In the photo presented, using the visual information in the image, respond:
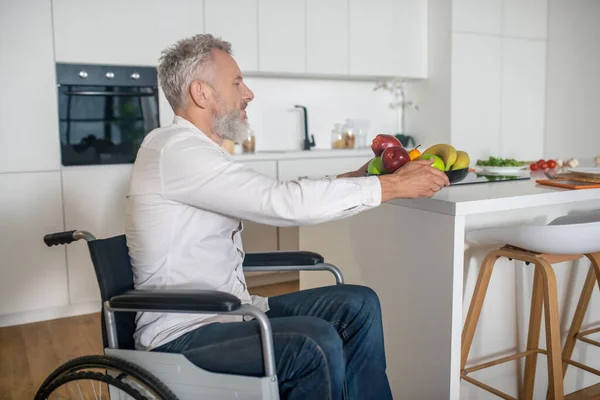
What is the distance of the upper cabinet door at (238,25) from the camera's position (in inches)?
149

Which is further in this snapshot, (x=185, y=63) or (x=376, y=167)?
(x=376, y=167)

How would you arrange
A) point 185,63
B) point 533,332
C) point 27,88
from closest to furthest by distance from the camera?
point 185,63, point 533,332, point 27,88

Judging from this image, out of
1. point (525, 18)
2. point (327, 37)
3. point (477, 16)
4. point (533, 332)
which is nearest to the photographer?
point (533, 332)

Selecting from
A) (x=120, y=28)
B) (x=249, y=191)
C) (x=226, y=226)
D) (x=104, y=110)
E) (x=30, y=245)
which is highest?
(x=120, y=28)

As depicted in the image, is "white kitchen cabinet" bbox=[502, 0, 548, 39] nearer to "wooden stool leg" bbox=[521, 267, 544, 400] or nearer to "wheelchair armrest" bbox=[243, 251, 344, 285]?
"wooden stool leg" bbox=[521, 267, 544, 400]

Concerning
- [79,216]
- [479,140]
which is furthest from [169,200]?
[479,140]

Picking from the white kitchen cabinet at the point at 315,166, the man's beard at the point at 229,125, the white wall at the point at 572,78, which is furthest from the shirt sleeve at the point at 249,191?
the white wall at the point at 572,78

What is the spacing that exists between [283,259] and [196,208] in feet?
1.27

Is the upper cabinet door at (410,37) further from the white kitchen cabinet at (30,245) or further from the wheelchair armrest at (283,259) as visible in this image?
the wheelchair armrest at (283,259)

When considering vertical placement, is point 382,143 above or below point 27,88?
below

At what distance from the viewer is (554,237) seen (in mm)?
1726

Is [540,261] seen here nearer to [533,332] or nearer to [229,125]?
[533,332]

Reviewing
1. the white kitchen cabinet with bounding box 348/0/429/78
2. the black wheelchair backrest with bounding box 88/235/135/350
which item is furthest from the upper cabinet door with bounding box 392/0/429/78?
the black wheelchair backrest with bounding box 88/235/135/350

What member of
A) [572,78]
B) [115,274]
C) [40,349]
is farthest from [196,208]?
[572,78]
